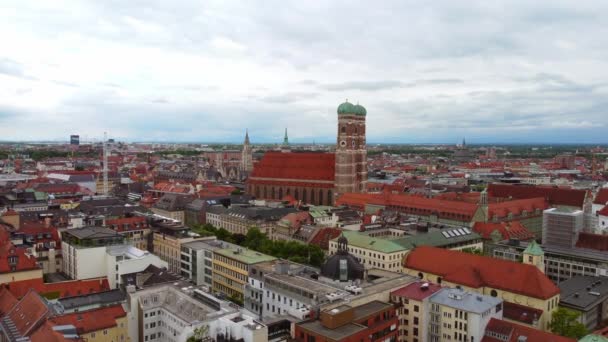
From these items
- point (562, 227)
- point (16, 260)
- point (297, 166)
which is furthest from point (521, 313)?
point (297, 166)

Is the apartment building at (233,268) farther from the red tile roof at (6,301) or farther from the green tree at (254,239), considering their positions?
the red tile roof at (6,301)

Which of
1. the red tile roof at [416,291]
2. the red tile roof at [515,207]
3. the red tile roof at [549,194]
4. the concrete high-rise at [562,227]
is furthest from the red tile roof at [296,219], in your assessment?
the red tile roof at [549,194]

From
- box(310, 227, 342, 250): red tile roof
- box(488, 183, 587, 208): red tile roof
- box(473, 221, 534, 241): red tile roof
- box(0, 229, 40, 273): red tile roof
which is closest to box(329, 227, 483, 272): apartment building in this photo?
box(310, 227, 342, 250): red tile roof

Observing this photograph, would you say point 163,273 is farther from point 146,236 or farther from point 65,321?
point 146,236

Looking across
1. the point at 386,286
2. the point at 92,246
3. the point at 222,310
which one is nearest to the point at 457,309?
the point at 386,286

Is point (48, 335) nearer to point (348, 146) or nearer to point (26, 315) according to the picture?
point (26, 315)

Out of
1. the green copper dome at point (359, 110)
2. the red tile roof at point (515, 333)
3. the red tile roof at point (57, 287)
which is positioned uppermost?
the green copper dome at point (359, 110)
